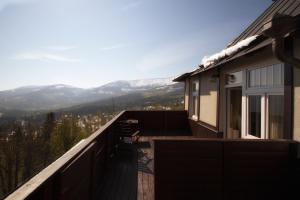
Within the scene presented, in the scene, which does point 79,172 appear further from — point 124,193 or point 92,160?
point 124,193

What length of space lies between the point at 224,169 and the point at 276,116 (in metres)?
1.40

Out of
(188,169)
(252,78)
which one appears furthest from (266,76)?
(188,169)

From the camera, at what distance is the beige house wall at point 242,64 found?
150 inches

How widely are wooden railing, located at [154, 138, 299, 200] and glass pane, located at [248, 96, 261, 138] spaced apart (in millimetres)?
1417

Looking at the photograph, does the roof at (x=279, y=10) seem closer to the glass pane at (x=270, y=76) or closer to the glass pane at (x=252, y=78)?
the glass pane at (x=270, y=76)

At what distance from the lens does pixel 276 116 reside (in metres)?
3.78

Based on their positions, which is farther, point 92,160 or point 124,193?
point 124,193

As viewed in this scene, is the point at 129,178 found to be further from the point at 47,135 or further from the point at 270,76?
the point at 47,135

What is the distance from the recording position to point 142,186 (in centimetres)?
441

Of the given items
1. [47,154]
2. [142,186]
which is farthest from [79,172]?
[47,154]

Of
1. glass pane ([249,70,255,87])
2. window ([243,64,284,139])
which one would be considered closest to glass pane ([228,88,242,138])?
window ([243,64,284,139])

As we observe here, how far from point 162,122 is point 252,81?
23.3 feet

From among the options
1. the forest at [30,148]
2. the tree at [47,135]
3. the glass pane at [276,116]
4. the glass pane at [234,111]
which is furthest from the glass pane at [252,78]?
the tree at [47,135]

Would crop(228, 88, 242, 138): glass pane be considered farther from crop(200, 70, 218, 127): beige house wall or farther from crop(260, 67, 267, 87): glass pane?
crop(260, 67, 267, 87): glass pane
